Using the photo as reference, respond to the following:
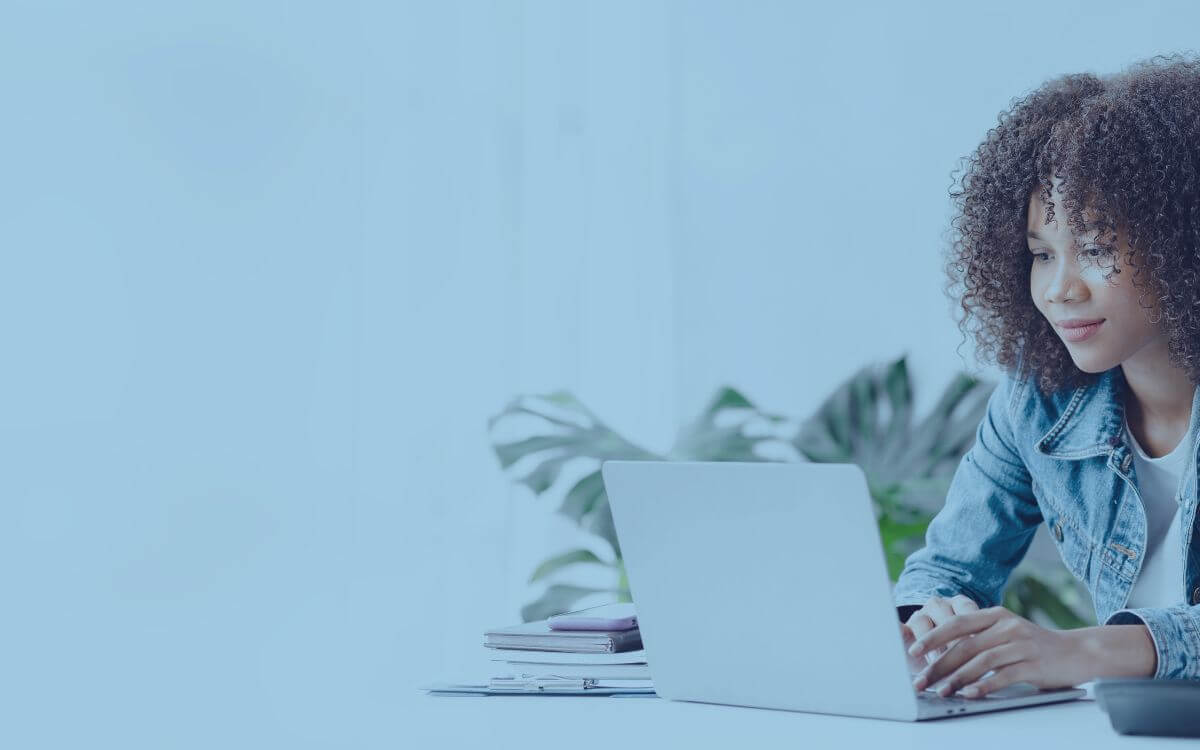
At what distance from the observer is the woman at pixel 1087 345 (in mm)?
1265

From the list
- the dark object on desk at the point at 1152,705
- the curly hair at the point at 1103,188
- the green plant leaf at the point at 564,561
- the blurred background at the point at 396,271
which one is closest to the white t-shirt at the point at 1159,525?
the curly hair at the point at 1103,188

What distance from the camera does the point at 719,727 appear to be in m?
0.87

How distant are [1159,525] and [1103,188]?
0.40 m

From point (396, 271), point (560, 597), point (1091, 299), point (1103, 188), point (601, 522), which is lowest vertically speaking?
point (560, 597)

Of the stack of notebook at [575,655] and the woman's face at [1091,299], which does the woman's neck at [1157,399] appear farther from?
the stack of notebook at [575,655]

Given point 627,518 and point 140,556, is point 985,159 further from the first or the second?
point 140,556

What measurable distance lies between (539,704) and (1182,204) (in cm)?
84

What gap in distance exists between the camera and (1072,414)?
4.68 ft

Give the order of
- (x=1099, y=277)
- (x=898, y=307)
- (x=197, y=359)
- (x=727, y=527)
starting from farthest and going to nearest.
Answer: (x=898, y=307), (x=197, y=359), (x=1099, y=277), (x=727, y=527)

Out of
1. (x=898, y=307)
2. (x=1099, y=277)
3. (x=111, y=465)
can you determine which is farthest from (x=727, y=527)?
(x=898, y=307)

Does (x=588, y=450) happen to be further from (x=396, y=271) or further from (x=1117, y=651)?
(x=1117, y=651)

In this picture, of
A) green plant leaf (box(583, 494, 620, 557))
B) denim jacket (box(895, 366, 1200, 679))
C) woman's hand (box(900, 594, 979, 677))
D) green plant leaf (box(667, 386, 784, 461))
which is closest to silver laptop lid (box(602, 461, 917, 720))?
woman's hand (box(900, 594, 979, 677))

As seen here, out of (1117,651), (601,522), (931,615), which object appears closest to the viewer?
(1117,651)

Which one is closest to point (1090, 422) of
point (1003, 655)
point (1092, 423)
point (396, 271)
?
point (1092, 423)
